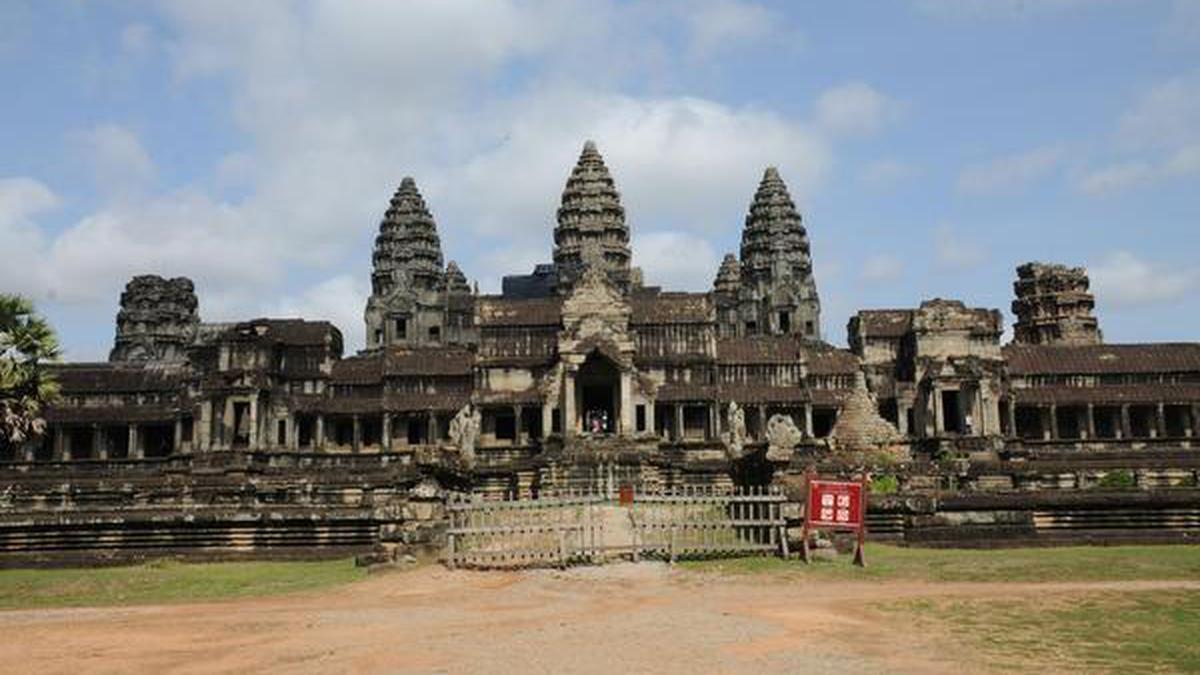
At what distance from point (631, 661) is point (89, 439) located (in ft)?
199

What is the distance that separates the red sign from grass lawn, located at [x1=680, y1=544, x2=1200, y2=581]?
2.61 ft

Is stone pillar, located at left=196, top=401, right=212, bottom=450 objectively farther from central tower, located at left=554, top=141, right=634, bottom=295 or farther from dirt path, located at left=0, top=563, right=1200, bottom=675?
dirt path, located at left=0, top=563, right=1200, bottom=675

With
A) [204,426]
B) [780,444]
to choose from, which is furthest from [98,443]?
[780,444]

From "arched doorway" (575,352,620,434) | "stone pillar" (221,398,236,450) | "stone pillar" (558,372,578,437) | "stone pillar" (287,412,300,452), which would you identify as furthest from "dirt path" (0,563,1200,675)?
"stone pillar" (287,412,300,452)

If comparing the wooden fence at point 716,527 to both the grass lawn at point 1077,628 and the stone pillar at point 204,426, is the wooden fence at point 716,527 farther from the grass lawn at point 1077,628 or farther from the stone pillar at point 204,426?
the stone pillar at point 204,426

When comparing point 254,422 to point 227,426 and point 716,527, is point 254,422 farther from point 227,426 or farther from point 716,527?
point 716,527

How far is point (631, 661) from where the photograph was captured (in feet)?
35.9

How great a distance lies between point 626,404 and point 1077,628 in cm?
3706

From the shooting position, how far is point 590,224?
8169 centimetres

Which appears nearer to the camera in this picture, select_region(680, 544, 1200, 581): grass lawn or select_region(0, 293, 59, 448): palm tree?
select_region(680, 544, 1200, 581): grass lawn

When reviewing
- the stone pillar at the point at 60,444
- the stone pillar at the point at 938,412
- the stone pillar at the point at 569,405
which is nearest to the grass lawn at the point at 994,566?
the stone pillar at the point at 569,405

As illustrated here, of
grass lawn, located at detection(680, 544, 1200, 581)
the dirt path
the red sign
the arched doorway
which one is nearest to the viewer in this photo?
the dirt path

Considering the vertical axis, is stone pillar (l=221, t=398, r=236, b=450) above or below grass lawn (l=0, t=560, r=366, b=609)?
above

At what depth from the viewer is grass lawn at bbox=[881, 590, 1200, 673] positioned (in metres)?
10.6
